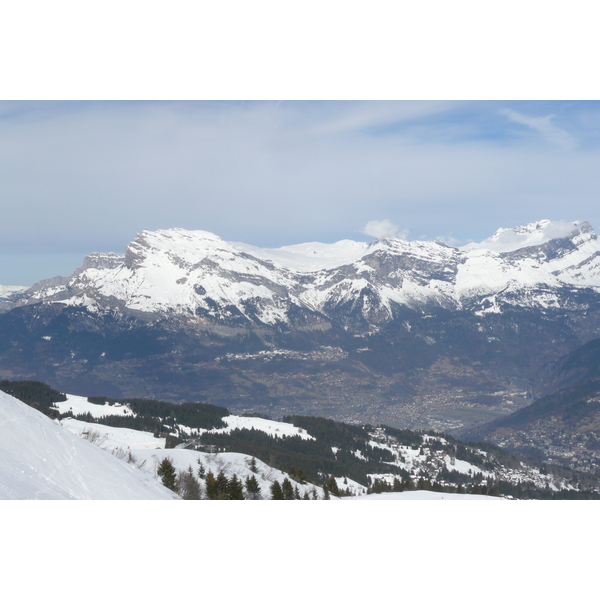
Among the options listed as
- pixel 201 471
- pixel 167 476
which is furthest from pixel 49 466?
pixel 201 471

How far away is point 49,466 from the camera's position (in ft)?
→ 142

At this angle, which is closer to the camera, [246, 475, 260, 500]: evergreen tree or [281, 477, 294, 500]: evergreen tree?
[246, 475, 260, 500]: evergreen tree

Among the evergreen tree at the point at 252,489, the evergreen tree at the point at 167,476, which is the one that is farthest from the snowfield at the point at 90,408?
the evergreen tree at the point at 252,489

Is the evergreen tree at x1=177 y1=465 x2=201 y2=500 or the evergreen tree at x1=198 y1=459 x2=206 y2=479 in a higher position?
the evergreen tree at x1=177 y1=465 x2=201 y2=500

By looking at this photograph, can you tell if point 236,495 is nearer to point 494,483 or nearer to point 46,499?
point 46,499

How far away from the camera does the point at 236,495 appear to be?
72500 mm

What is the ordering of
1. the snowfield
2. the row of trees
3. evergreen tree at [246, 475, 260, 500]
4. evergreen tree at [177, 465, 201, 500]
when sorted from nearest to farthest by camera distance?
1. evergreen tree at [177, 465, 201, 500]
2. the row of trees
3. evergreen tree at [246, 475, 260, 500]
4. the snowfield

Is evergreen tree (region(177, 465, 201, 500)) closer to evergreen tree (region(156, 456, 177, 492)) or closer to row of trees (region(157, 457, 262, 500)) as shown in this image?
row of trees (region(157, 457, 262, 500))

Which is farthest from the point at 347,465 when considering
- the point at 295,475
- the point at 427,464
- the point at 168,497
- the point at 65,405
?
the point at 168,497

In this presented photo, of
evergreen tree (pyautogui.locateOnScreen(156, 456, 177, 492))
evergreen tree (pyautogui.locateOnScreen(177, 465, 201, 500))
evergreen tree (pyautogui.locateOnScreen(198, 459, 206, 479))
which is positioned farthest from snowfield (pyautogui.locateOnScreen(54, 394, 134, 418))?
evergreen tree (pyautogui.locateOnScreen(156, 456, 177, 492))

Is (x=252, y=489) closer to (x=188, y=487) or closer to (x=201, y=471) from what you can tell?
(x=201, y=471)

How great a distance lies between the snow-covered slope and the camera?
39.3 m

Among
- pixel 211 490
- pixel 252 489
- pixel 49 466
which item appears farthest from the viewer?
pixel 252 489

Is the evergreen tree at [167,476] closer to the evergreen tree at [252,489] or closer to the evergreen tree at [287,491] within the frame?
the evergreen tree at [252,489]
